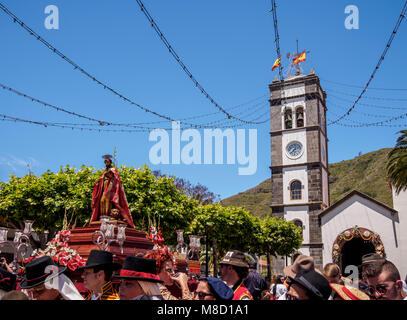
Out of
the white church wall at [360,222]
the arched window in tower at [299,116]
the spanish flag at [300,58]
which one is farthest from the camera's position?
the spanish flag at [300,58]

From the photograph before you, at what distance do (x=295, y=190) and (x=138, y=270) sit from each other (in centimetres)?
3902

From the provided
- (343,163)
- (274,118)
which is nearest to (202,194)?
(274,118)

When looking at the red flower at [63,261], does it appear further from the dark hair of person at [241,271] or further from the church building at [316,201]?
the church building at [316,201]

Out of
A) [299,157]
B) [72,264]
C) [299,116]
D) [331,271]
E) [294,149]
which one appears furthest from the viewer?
[299,116]

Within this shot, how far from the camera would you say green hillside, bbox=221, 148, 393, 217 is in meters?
98.8

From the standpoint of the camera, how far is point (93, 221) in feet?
38.2

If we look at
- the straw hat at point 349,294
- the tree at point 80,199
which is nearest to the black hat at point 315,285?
the straw hat at point 349,294

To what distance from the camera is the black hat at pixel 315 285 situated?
12.1ft

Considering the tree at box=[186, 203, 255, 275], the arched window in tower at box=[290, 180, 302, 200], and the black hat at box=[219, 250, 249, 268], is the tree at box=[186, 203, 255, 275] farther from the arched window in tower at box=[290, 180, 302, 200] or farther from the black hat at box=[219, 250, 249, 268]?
the black hat at box=[219, 250, 249, 268]

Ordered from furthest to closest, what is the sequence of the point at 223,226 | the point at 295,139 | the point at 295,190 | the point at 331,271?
the point at 295,139
the point at 295,190
the point at 223,226
the point at 331,271

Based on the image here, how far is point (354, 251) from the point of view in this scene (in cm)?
3969

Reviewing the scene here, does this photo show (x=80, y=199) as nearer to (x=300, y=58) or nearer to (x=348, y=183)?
(x=300, y=58)

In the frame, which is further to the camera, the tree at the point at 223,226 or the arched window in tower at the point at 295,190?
the arched window in tower at the point at 295,190

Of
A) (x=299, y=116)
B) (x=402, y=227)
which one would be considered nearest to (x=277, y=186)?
(x=299, y=116)
